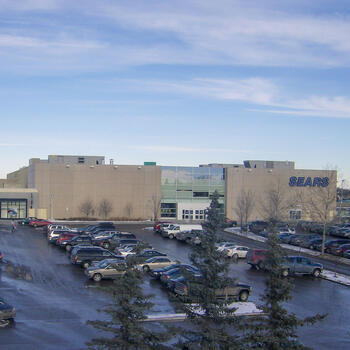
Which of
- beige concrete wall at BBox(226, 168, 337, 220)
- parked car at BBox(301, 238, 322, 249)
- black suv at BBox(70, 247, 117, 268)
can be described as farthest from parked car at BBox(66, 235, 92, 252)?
beige concrete wall at BBox(226, 168, 337, 220)

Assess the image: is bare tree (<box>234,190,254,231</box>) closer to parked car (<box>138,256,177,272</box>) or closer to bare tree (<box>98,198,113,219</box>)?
bare tree (<box>98,198,113,219</box>)

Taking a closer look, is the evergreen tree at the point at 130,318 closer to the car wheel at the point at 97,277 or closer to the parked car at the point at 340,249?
the car wheel at the point at 97,277

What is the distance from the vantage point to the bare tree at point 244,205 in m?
64.7

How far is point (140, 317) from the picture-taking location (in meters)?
9.68

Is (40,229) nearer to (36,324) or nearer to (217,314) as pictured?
(36,324)

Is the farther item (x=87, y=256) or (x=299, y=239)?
(x=299, y=239)

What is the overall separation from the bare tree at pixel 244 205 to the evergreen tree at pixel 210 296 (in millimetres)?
52966

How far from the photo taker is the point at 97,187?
2643 inches

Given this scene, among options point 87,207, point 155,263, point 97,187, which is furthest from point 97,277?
point 97,187

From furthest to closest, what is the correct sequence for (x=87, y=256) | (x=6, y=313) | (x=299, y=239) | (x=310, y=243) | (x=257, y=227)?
(x=257, y=227)
(x=299, y=239)
(x=310, y=243)
(x=87, y=256)
(x=6, y=313)

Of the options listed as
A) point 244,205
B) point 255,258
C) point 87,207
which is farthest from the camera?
point 87,207

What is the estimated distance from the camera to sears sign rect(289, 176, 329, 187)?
71.9 metres

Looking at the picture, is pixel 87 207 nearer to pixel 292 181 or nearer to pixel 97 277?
pixel 292 181

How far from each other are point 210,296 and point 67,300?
1273 cm
